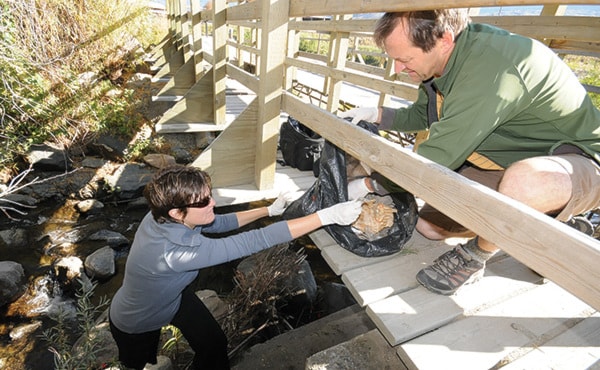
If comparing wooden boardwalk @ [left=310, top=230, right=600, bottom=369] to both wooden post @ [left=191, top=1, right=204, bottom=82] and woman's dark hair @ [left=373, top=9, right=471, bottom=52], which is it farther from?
wooden post @ [left=191, top=1, right=204, bottom=82]

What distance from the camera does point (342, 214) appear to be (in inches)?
71.3

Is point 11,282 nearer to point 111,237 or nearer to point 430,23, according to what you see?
point 111,237

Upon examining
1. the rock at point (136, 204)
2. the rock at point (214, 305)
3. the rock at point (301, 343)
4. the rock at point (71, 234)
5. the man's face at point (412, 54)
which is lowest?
the rock at point (71, 234)

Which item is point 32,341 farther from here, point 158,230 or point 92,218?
point 158,230

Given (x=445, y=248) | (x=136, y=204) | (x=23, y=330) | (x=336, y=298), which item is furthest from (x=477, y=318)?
(x=136, y=204)

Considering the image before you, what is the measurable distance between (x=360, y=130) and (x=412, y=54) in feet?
1.43

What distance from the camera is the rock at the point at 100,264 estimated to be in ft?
11.1

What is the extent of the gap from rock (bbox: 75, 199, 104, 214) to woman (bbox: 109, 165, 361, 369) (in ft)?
10.3

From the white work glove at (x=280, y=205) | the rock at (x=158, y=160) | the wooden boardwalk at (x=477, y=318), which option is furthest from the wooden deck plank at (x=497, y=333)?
the rock at (x=158, y=160)

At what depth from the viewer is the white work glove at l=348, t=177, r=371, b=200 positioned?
208cm

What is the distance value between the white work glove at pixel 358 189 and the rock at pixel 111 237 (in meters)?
3.35

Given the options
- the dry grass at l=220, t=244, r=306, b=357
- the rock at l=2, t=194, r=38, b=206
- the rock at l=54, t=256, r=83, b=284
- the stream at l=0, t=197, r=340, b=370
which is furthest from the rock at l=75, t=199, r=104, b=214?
the dry grass at l=220, t=244, r=306, b=357

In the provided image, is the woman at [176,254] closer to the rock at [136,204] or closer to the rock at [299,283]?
the rock at [299,283]

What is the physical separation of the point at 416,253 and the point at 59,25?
635cm
